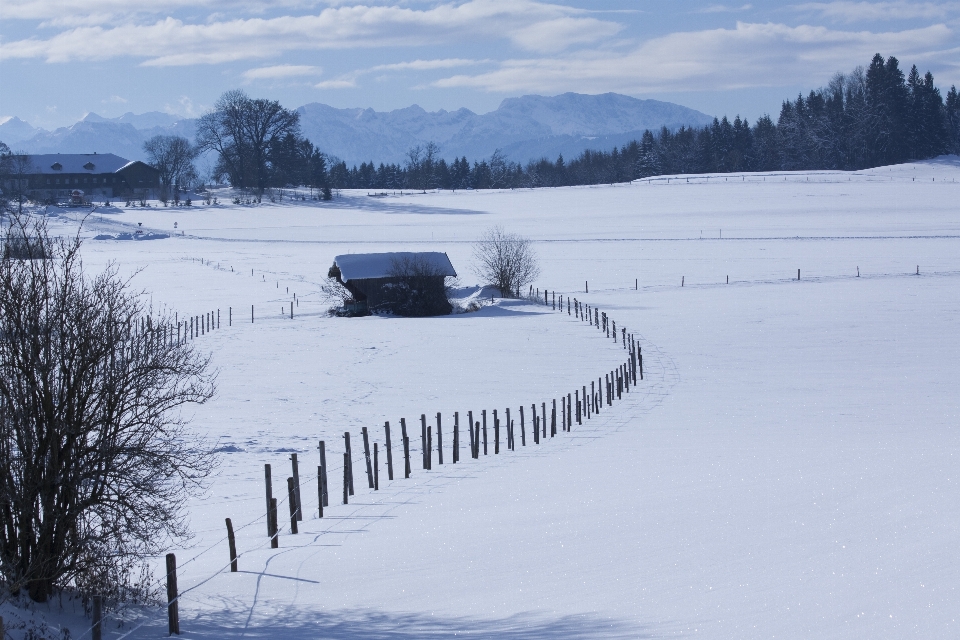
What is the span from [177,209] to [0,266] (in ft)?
358

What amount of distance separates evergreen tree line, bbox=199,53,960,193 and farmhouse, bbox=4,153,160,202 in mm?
11410

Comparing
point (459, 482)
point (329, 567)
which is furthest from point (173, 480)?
point (329, 567)

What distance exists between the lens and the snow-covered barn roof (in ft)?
165

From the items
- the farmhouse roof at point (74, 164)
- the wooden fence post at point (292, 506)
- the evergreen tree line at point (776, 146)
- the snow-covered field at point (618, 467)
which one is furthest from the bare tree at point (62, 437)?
the farmhouse roof at point (74, 164)

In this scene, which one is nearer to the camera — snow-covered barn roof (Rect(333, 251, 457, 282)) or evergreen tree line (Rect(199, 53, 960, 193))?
snow-covered barn roof (Rect(333, 251, 457, 282))

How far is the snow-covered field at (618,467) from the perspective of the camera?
955cm

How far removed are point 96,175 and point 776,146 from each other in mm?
103604

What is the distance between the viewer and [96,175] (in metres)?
139

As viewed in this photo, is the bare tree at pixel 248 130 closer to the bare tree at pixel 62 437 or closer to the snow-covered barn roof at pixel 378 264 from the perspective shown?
the snow-covered barn roof at pixel 378 264

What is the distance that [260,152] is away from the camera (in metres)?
135

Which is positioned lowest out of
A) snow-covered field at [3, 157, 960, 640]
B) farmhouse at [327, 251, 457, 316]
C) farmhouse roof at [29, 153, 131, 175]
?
snow-covered field at [3, 157, 960, 640]

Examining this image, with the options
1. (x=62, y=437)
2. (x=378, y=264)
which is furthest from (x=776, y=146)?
(x=62, y=437)

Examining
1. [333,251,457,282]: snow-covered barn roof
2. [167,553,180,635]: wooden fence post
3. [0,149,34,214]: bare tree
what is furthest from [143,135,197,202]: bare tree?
[167,553,180,635]: wooden fence post

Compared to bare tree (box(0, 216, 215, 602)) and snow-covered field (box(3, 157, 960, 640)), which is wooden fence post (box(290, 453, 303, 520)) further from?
bare tree (box(0, 216, 215, 602))
